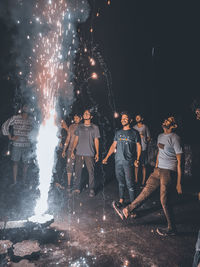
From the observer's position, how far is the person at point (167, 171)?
384cm

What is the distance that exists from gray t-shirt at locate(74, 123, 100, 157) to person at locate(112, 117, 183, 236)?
Answer: 7.43 ft

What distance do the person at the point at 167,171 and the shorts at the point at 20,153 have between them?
385 cm

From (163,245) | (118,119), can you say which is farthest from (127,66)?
(163,245)

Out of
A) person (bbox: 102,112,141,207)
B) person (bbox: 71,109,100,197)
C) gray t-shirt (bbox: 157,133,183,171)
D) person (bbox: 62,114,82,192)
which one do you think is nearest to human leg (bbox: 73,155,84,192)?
person (bbox: 71,109,100,197)

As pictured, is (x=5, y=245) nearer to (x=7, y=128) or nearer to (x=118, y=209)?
(x=118, y=209)

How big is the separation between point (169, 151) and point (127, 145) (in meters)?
1.14

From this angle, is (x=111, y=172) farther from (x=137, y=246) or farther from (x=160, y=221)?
(x=137, y=246)

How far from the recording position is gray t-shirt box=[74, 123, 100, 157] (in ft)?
19.7

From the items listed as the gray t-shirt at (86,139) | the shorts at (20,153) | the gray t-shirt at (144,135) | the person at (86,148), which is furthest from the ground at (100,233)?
the gray t-shirt at (144,135)

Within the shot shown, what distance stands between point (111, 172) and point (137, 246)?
590cm

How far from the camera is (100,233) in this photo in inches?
147

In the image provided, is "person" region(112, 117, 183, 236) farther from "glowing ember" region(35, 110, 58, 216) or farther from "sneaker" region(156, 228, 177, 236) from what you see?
"glowing ember" region(35, 110, 58, 216)

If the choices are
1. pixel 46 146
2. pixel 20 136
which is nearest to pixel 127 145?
pixel 46 146

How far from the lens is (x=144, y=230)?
3.96 metres
